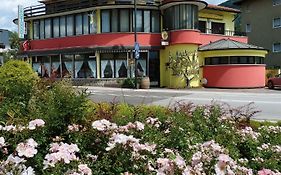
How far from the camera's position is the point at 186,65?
2980 centimetres

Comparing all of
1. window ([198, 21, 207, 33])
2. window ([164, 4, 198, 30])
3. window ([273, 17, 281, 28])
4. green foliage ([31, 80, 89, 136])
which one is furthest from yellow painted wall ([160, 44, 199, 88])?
green foliage ([31, 80, 89, 136])

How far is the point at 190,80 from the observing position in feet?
98.9

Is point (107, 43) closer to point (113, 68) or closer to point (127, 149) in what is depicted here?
point (113, 68)

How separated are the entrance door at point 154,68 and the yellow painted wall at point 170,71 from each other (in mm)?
348

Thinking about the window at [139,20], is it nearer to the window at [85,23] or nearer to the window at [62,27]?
the window at [85,23]

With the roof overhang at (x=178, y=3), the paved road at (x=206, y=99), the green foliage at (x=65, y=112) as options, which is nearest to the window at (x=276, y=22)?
the roof overhang at (x=178, y=3)

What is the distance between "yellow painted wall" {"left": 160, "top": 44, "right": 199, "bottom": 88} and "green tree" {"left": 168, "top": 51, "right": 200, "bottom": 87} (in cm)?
33

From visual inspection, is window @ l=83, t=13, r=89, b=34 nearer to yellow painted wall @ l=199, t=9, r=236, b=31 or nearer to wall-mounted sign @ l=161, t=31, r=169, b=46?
wall-mounted sign @ l=161, t=31, r=169, b=46

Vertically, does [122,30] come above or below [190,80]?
above

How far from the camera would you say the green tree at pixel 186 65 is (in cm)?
2980

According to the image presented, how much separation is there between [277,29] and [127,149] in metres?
44.3

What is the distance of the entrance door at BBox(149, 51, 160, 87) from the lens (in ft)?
105

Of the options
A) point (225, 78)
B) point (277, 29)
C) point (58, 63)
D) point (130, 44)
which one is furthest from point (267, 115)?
point (277, 29)

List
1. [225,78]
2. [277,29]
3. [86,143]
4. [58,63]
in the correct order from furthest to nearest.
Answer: [277,29] → [58,63] → [225,78] → [86,143]
